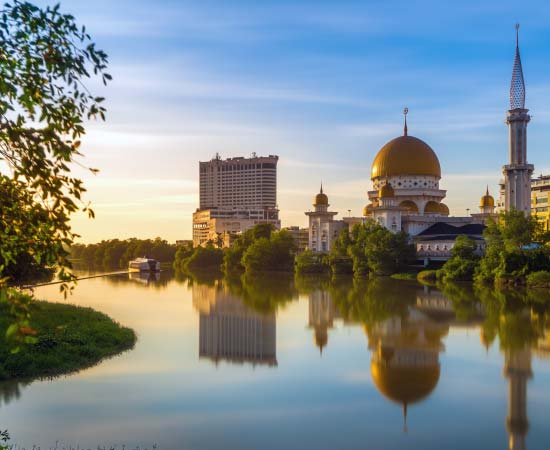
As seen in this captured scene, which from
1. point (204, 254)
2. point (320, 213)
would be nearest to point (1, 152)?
point (320, 213)

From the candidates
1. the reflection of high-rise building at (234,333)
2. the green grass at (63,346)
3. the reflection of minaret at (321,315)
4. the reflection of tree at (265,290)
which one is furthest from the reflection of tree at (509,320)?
the green grass at (63,346)

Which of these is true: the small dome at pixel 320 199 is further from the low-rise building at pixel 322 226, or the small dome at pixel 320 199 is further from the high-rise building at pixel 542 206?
the high-rise building at pixel 542 206

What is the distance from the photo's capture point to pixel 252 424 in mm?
11297

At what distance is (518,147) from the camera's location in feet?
166

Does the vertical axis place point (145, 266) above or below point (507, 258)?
below

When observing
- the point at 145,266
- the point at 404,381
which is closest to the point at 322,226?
the point at 145,266

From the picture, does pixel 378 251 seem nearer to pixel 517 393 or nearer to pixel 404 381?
pixel 404 381

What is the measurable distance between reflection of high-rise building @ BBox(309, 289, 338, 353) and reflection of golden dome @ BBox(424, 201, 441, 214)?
25365mm

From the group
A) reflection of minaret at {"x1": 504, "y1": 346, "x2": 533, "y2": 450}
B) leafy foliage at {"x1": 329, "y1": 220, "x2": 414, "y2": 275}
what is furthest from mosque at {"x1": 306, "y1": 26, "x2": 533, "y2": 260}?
reflection of minaret at {"x1": 504, "y1": 346, "x2": 533, "y2": 450}

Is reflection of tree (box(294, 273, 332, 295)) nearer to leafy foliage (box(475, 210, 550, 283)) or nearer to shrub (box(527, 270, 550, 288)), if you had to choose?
leafy foliage (box(475, 210, 550, 283))

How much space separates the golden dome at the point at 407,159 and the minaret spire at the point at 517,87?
426 inches

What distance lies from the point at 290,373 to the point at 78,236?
428 inches

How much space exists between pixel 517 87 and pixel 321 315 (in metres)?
31.7

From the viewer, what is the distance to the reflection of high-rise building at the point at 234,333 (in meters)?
17.4
